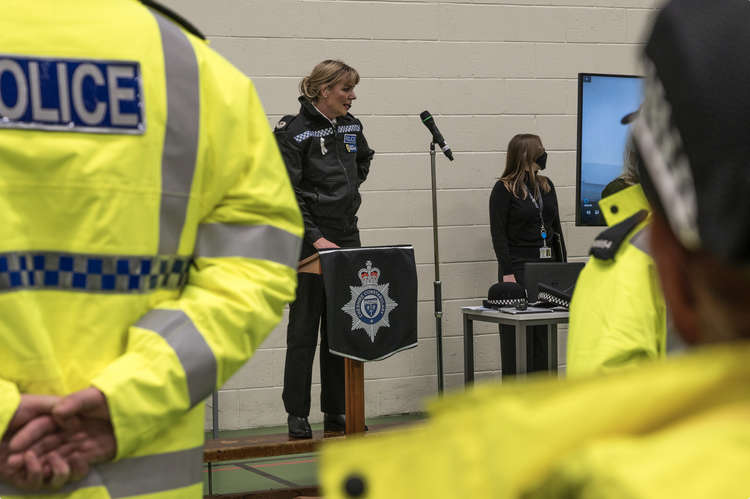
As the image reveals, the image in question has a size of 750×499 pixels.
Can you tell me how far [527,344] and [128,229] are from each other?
12.8 ft

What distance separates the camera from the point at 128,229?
127cm

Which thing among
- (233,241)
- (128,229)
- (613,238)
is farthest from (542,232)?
(128,229)

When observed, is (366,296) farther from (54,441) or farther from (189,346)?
(54,441)

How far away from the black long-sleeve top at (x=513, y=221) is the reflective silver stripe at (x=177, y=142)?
395 cm

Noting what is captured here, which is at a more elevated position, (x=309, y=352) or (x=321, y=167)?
(x=321, y=167)

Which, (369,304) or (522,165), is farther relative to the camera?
(522,165)

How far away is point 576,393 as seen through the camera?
482 millimetres

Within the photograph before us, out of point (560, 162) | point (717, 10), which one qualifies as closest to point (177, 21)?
point (717, 10)

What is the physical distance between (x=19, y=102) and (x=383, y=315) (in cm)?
288

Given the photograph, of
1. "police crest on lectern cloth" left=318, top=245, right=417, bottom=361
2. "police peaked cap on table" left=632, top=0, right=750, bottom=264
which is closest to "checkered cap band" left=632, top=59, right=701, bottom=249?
"police peaked cap on table" left=632, top=0, right=750, bottom=264

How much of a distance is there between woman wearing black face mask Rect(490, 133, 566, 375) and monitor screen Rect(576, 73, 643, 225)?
0.40 meters

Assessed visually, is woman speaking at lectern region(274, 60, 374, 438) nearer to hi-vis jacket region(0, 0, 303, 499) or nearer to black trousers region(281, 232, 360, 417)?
black trousers region(281, 232, 360, 417)

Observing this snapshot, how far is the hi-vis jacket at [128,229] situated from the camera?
1.22 meters

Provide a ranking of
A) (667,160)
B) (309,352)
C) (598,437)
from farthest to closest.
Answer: (309,352), (667,160), (598,437)
